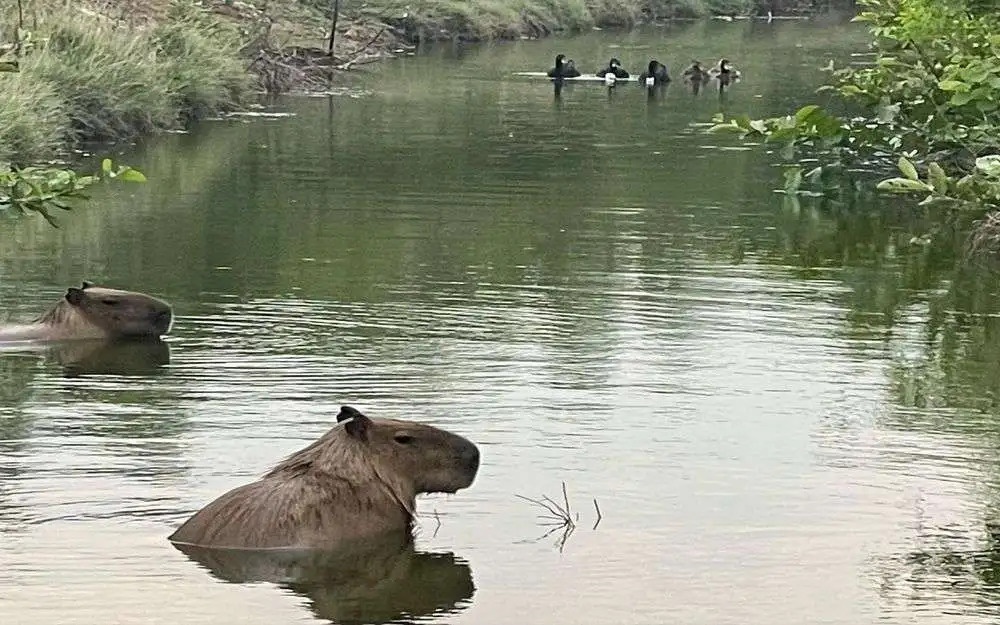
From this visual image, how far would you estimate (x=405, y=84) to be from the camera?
37.4m

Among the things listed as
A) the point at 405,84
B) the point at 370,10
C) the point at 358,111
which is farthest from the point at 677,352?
the point at 370,10

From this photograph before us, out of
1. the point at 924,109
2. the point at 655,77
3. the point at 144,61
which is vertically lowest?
the point at 655,77

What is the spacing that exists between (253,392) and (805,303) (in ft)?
15.6

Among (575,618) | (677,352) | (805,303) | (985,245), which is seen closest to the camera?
(575,618)

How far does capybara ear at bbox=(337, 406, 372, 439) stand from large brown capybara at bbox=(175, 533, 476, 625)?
388mm

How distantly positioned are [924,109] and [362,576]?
1244 centimetres

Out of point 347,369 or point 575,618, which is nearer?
point 575,618

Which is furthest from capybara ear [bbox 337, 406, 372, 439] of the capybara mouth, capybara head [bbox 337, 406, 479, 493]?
the capybara mouth

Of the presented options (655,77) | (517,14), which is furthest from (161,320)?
(517,14)

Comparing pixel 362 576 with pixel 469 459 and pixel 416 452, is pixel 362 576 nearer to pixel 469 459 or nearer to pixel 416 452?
pixel 416 452

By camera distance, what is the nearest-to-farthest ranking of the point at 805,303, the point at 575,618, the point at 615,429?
1. the point at 575,618
2. the point at 615,429
3. the point at 805,303

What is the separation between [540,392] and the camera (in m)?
11.0

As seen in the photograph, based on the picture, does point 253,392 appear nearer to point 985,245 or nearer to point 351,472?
point 351,472

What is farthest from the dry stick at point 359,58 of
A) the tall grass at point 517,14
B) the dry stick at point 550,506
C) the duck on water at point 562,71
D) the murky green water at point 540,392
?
the dry stick at point 550,506
